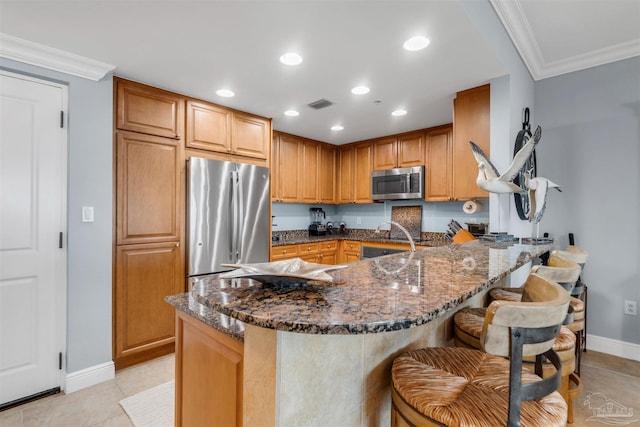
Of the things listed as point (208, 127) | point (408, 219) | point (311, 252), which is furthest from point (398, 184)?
point (208, 127)

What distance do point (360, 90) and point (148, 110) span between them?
1821 millimetres

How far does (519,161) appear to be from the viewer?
6.38ft

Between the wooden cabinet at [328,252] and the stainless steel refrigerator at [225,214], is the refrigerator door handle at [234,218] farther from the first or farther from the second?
the wooden cabinet at [328,252]

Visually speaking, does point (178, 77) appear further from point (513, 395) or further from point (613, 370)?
point (613, 370)

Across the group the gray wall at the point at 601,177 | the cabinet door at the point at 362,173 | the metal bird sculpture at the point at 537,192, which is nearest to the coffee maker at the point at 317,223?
the cabinet door at the point at 362,173

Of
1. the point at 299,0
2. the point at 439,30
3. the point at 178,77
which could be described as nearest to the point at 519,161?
the point at 439,30

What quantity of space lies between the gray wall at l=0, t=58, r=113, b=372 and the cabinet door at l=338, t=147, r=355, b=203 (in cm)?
318

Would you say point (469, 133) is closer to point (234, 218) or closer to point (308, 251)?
point (234, 218)

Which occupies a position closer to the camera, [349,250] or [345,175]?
[349,250]

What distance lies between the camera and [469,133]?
2.57 metres

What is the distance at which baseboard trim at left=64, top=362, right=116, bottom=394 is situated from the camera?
2146 millimetres

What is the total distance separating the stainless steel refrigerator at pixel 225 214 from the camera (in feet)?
9.02

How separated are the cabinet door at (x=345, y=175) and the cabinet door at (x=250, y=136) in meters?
1.67

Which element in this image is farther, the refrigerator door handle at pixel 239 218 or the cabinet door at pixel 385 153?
the cabinet door at pixel 385 153
